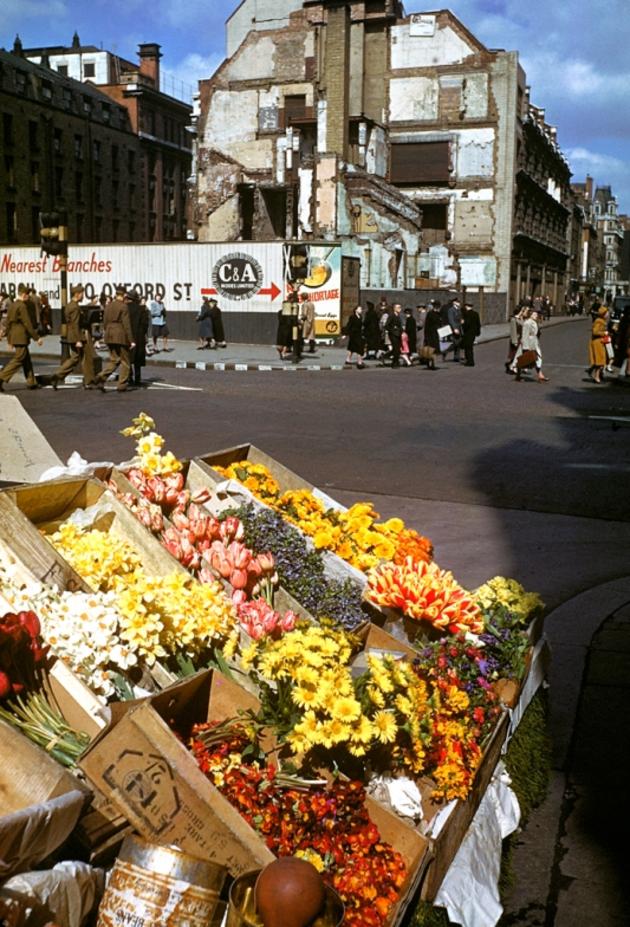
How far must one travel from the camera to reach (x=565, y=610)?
569 centimetres

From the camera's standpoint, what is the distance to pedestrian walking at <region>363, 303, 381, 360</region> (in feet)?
87.6

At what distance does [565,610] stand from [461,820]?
3.08 m

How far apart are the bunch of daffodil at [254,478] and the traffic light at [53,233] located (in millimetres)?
16314

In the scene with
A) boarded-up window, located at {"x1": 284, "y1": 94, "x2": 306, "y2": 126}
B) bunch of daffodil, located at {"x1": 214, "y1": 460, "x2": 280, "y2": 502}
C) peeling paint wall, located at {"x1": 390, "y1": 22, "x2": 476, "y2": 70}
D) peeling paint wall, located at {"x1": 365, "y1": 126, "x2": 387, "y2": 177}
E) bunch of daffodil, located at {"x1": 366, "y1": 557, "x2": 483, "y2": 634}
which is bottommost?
bunch of daffodil, located at {"x1": 366, "y1": 557, "x2": 483, "y2": 634}

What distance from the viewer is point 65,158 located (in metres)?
60.3

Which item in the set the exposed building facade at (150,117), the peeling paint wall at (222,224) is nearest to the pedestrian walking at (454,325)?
the peeling paint wall at (222,224)

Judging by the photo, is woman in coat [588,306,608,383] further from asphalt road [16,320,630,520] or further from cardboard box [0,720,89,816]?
cardboard box [0,720,89,816]

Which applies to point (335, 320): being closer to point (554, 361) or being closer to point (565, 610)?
point (554, 361)

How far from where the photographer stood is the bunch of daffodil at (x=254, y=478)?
506 centimetres

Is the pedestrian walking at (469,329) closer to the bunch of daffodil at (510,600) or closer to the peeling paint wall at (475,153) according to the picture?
the bunch of daffodil at (510,600)

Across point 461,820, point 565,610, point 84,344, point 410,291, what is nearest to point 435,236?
point 410,291

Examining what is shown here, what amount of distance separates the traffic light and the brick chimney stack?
58.4 meters

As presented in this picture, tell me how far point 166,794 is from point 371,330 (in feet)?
82.4

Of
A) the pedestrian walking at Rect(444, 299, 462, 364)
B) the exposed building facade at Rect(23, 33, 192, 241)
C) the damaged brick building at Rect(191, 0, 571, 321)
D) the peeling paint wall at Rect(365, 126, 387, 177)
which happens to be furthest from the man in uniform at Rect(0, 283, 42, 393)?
the exposed building facade at Rect(23, 33, 192, 241)
